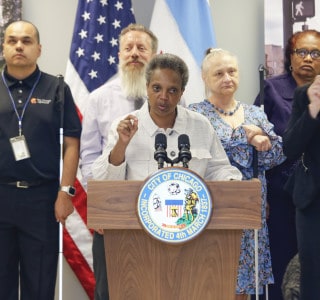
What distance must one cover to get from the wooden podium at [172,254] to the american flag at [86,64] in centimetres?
185

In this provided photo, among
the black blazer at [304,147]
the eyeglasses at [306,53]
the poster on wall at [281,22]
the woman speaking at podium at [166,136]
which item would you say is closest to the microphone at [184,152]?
the woman speaking at podium at [166,136]

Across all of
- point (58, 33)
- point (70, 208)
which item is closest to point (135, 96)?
point (70, 208)

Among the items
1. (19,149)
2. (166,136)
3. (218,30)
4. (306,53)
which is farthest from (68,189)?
(218,30)

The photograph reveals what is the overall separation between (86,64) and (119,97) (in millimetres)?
741

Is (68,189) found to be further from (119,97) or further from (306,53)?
(306,53)

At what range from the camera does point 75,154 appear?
3.10 metres

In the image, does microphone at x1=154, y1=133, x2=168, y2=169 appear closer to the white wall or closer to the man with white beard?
the man with white beard

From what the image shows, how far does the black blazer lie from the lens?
7.93 ft

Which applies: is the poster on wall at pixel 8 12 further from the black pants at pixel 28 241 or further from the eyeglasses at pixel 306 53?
the eyeglasses at pixel 306 53

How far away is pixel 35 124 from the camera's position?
2.94m

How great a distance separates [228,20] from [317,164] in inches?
82.2

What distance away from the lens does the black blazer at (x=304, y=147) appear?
7.93 feet

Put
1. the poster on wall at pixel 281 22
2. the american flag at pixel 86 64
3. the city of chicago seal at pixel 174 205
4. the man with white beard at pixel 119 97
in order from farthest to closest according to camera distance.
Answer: the poster on wall at pixel 281 22 → the american flag at pixel 86 64 → the man with white beard at pixel 119 97 → the city of chicago seal at pixel 174 205

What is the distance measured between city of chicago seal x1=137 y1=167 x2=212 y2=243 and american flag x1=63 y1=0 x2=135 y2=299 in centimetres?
196
